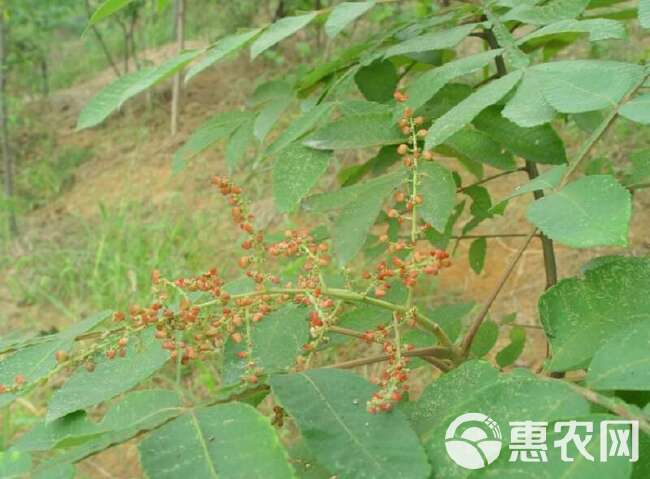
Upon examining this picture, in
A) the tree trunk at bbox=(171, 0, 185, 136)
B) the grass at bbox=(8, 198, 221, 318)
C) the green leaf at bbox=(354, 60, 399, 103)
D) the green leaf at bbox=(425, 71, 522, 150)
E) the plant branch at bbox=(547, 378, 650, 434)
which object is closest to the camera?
the plant branch at bbox=(547, 378, 650, 434)

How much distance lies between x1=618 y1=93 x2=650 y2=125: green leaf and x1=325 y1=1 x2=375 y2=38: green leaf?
369 millimetres

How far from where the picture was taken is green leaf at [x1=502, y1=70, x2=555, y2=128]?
760 mm

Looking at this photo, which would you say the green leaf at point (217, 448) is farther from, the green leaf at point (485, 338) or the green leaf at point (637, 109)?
the green leaf at point (485, 338)

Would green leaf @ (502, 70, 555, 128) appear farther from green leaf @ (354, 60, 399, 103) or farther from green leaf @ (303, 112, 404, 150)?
green leaf @ (354, 60, 399, 103)

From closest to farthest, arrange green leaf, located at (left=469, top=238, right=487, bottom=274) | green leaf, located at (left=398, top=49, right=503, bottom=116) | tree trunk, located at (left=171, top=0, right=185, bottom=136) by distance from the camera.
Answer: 1. green leaf, located at (left=398, top=49, right=503, bottom=116)
2. green leaf, located at (left=469, top=238, right=487, bottom=274)
3. tree trunk, located at (left=171, top=0, right=185, bottom=136)

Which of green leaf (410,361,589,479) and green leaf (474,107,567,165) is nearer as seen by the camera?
green leaf (410,361,589,479)

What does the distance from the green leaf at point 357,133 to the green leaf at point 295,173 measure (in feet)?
0.05

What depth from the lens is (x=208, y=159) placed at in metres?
4.18

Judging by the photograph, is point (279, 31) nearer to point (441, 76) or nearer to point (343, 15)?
point (343, 15)

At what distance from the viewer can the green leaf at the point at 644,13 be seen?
0.84m

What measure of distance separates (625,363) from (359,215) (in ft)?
1.15

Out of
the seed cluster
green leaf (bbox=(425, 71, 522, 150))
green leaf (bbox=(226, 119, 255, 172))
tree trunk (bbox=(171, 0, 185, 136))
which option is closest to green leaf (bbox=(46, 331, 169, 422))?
the seed cluster

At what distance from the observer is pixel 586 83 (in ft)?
2.54

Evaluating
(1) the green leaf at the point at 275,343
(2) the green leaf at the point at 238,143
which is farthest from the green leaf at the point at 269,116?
(1) the green leaf at the point at 275,343
